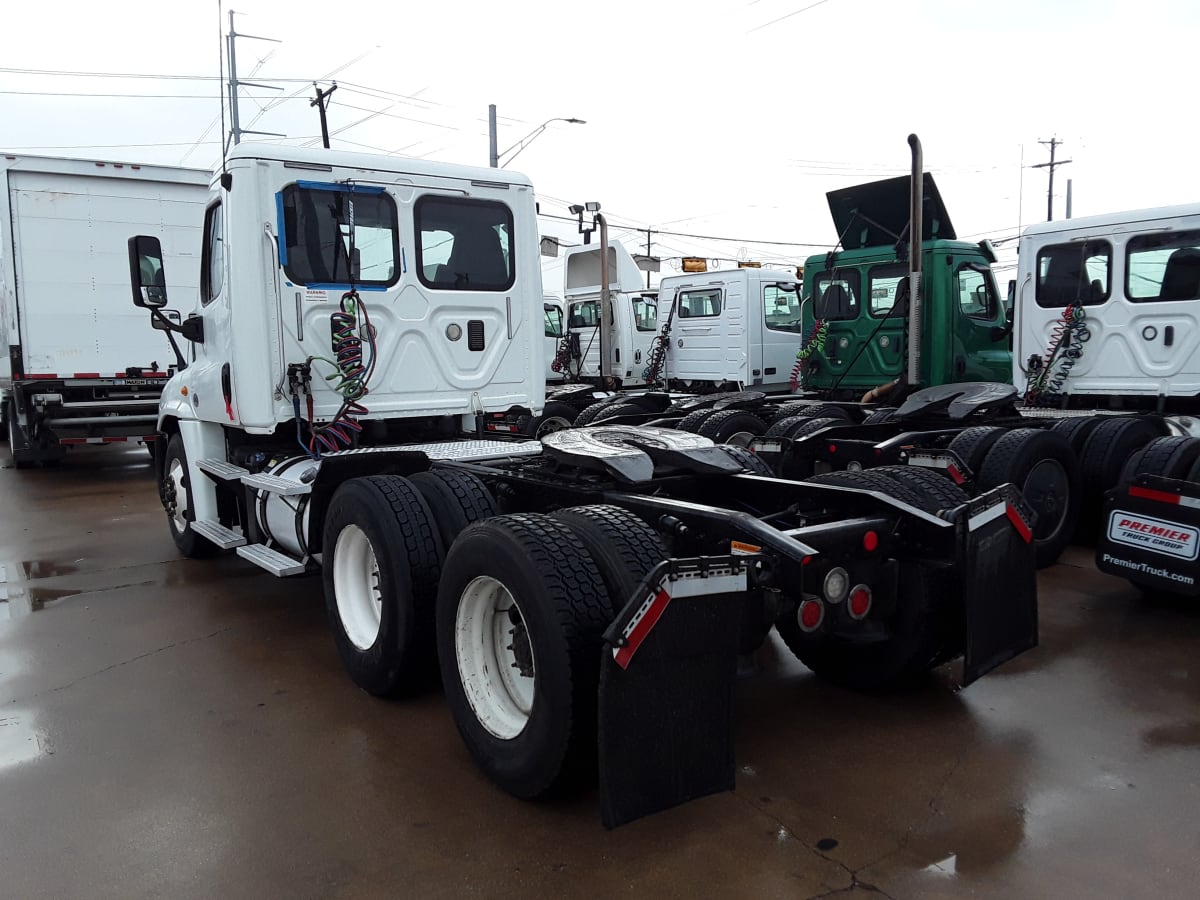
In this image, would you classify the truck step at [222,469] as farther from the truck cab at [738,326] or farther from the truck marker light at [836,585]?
the truck cab at [738,326]

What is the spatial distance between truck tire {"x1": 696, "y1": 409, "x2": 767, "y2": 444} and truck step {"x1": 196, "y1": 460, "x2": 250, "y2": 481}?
4.27m

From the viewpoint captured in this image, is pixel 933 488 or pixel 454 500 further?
pixel 454 500

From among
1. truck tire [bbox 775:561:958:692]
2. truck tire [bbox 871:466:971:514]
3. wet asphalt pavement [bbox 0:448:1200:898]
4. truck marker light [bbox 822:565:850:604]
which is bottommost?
wet asphalt pavement [bbox 0:448:1200:898]

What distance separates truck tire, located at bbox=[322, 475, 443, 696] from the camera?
3.84m

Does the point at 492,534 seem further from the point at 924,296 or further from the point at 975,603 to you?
the point at 924,296

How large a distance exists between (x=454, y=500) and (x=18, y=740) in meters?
2.04

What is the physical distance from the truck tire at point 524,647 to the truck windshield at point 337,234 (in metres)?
2.61

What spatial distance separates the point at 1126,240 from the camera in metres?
7.77

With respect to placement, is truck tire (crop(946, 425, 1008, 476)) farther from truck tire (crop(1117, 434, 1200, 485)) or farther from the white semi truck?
the white semi truck

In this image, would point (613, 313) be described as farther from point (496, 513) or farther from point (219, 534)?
point (496, 513)

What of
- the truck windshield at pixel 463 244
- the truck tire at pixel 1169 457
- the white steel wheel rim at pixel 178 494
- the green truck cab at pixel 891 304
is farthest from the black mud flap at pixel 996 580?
the green truck cab at pixel 891 304

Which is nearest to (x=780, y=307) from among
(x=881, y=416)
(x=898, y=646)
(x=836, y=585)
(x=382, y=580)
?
(x=881, y=416)

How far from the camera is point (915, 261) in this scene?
8961 millimetres

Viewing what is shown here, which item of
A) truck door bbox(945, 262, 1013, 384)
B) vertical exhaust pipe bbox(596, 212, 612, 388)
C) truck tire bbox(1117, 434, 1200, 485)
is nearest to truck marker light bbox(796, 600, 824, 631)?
truck tire bbox(1117, 434, 1200, 485)
